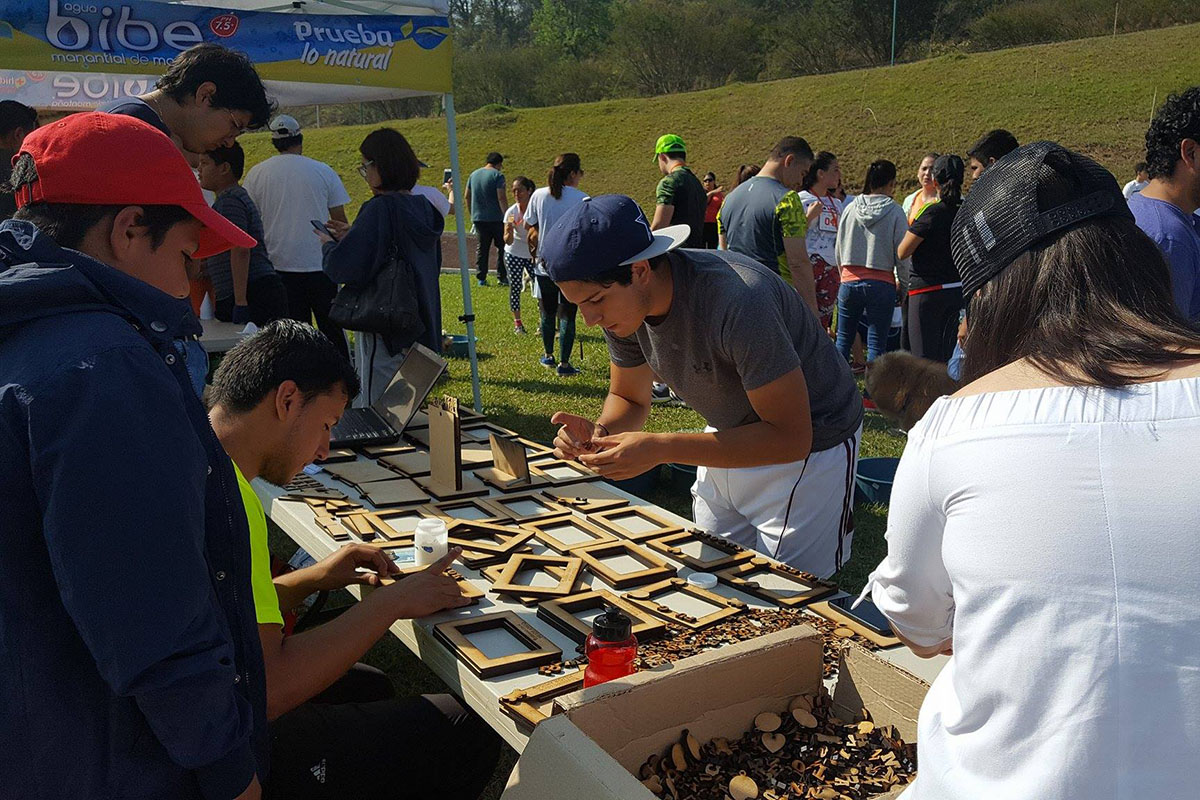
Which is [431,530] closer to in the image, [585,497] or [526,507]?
[526,507]

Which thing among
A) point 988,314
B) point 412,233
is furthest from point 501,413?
point 988,314

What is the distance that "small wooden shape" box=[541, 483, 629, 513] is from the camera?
2.85m

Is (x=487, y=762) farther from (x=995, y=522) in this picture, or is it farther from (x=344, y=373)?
(x=995, y=522)

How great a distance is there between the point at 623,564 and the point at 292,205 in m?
4.43

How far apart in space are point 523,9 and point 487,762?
208 feet

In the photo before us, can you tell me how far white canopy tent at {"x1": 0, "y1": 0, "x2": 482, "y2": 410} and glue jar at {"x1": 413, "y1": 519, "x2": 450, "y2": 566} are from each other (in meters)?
3.68

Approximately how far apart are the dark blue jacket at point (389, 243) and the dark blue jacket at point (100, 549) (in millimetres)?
3687

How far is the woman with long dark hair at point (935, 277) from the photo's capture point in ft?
18.7

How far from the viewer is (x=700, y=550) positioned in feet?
8.15

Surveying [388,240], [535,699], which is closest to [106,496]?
[535,699]

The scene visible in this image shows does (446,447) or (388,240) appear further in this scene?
(388,240)

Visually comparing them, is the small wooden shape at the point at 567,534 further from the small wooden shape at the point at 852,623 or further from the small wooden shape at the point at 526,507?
the small wooden shape at the point at 852,623

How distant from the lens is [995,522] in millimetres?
921

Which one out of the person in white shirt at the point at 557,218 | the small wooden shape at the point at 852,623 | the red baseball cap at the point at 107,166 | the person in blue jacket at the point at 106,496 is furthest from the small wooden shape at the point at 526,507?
the person in white shirt at the point at 557,218
